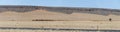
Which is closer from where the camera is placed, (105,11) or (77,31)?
(77,31)

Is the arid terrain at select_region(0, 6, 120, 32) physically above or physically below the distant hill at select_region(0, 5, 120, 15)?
below

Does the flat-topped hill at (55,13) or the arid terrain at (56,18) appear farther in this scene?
the flat-topped hill at (55,13)

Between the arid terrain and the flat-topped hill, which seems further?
the flat-topped hill

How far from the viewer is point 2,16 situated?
331cm

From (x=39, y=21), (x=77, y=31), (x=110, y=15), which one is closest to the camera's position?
(x=77, y=31)

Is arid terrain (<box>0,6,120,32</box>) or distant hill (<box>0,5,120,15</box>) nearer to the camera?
arid terrain (<box>0,6,120,32</box>)

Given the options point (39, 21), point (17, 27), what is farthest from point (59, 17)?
point (17, 27)

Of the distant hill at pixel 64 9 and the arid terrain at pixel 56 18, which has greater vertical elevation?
the distant hill at pixel 64 9

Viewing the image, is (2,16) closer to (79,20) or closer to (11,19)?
(11,19)

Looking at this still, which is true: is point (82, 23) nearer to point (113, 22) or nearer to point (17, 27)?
point (113, 22)

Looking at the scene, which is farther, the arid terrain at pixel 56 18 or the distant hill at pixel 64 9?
the distant hill at pixel 64 9

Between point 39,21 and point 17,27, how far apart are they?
312mm

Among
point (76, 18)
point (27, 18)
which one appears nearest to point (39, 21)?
point (27, 18)

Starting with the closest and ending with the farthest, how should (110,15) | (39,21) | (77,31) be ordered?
(77,31) → (39,21) → (110,15)
